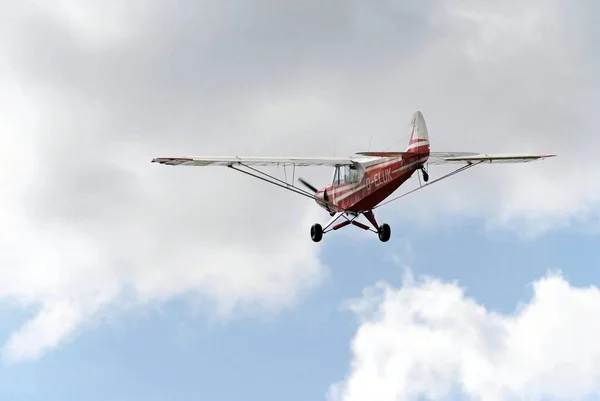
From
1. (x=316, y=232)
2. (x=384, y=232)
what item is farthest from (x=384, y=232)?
(x=316, y=232)

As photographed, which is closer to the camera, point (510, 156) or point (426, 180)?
point (426, 180)

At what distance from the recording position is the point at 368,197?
46031mm

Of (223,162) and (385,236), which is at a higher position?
(223,162)

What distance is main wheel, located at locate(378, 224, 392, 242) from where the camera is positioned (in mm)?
47031

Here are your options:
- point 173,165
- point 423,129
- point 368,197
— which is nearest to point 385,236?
point 368,197

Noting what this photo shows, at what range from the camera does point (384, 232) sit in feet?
154

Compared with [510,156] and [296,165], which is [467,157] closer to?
[510,156]

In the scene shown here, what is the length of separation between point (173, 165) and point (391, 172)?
908 centimetres

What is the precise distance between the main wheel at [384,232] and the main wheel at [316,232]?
2783 mm

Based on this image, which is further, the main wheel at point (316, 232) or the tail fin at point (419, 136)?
the main wheel at point (316, 232)

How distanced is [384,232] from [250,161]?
20.7 feet

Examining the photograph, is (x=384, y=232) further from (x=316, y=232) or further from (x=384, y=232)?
(x=316, y=232)

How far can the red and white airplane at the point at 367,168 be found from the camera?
44156 millimetres

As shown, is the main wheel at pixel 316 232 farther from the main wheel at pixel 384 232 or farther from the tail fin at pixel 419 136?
the tail fin at pixel 419 136
